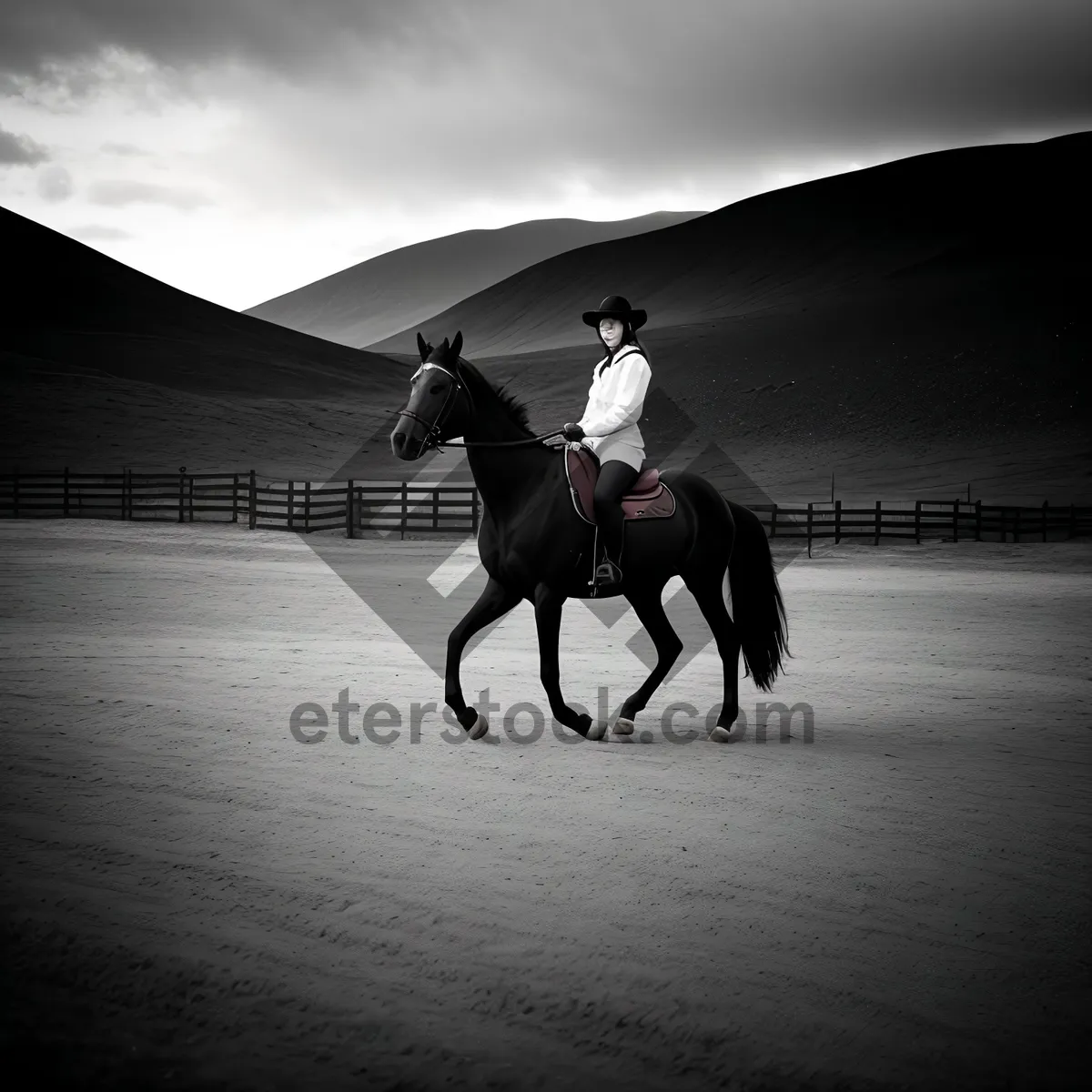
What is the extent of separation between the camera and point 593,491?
621cm

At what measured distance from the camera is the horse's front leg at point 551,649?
6.08 meters

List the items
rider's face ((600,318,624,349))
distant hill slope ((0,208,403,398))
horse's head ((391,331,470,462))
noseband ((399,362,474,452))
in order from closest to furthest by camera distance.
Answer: horse's head ((391,331,470,462)) → noseband ((399,362,474,452)) → rider's face ((600,318,624,349)) → distant hill slope ((0,208,403,398))

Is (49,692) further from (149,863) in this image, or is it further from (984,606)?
(984,606)

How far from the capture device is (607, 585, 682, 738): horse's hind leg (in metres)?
6.60

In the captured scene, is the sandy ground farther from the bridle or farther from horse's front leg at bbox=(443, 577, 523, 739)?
the bridle

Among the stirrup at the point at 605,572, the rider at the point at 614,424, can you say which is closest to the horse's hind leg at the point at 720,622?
the stirrup at the point at 605,572

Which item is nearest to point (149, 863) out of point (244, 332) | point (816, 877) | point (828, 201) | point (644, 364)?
point (816, 877)

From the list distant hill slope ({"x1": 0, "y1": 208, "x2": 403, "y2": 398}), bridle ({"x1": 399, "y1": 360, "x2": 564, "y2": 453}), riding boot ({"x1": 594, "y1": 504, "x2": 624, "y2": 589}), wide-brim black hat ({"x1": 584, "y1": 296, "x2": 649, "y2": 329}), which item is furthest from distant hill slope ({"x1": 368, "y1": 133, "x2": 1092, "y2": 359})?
bridle ({"x1": 399, "y1": 360, "x2": 564, "y2": 453})

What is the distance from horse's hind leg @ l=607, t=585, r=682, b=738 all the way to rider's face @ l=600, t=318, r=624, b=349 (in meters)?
1.62

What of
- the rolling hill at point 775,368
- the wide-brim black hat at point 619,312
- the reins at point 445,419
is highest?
the rolling hill at point 775,368

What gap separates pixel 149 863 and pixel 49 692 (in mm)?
3600

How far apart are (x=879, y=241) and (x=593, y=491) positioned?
16401cm

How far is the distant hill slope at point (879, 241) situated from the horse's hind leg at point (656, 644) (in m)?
94.8

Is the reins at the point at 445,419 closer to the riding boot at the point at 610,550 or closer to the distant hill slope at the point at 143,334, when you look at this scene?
the riding boot at the point at 610,550
